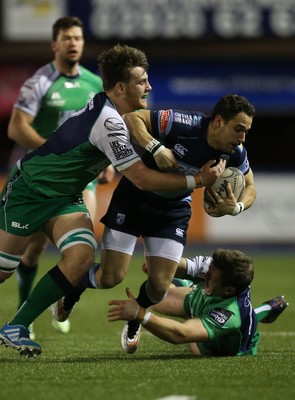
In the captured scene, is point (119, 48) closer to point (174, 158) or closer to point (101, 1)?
point (174, 158)

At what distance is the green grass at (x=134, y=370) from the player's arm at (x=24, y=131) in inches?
54.4

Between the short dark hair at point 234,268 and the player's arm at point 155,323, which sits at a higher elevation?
the short dark hair at point 234,268

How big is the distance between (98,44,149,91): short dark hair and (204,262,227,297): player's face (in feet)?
4.26

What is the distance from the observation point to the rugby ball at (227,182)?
676 cm

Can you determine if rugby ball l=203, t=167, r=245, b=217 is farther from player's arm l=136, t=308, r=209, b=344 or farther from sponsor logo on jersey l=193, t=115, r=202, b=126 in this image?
player's arm l=136, t=308, r=209, b=344

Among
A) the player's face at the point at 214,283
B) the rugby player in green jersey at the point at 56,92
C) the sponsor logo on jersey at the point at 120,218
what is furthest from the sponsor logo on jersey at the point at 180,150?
the rugby player in green jersey at the point at 56,92

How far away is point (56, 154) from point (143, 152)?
0.59m

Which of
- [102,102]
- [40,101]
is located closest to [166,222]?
[102,102]

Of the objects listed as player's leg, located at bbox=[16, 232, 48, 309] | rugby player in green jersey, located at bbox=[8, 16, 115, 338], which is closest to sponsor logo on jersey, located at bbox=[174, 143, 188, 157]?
rugby player in green jersey, located at bbox=[8, 16, 115, 338]

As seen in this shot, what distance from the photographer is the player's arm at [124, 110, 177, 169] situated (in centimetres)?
654

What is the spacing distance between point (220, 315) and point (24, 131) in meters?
2.94

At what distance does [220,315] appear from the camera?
6.68 m

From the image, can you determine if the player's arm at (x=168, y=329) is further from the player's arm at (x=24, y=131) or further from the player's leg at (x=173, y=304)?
the player's arm at (x=24, y=131)

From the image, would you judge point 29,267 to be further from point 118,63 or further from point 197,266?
point 118,63
